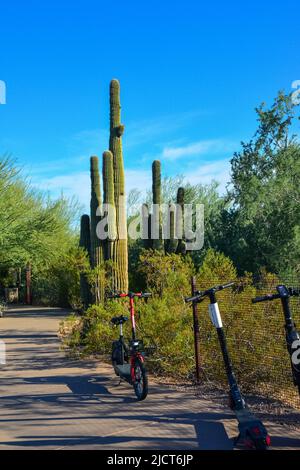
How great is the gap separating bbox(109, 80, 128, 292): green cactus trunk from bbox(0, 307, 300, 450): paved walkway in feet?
10.4

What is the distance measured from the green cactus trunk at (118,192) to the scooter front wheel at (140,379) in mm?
5207

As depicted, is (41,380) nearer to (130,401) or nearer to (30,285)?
(130,401)

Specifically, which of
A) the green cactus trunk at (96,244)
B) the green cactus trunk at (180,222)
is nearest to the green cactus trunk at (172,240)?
the green cactus trunk at (180,222)

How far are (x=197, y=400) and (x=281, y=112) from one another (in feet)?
63.9

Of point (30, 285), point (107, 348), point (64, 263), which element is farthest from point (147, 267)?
point (30, 285)

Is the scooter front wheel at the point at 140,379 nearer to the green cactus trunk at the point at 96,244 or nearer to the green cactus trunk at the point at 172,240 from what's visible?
the green cactus trunk at the point at 96,244

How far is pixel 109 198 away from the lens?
42.2 ft

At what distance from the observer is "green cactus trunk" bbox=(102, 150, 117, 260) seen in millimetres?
12438

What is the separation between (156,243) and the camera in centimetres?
1812

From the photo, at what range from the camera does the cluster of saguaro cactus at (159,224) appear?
1833cm

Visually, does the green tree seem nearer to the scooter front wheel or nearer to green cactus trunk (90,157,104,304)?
green cactus trunk (90,157,104,304)

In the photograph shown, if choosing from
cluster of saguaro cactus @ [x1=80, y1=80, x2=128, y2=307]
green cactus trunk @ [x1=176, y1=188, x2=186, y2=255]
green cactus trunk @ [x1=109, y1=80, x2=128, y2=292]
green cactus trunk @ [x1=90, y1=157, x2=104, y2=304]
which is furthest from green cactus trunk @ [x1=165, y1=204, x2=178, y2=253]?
green cactus trunk @ [x1=109, y1=80, x2=128, y2=292]

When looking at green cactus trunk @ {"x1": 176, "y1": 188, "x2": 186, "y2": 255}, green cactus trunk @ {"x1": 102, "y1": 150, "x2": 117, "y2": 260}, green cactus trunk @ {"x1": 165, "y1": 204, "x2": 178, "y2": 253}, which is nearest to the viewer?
green cactus trunk @ {"x1": 102, "y1": 150, "x2": 117, "y2": 260}
